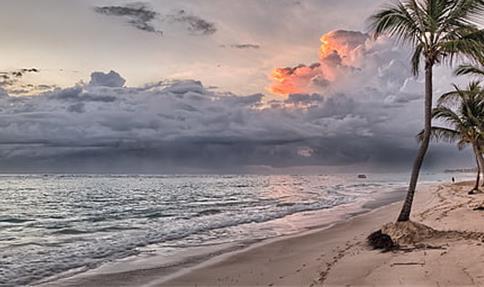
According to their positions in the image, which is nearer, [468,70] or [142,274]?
[142,274]

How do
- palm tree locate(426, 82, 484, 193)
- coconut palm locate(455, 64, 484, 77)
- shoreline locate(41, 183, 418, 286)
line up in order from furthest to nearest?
palm tree locate(426, 82, 484, 193) → coconut palm locate(455, 64, 484, 77) → shoreline locate(41, 183, 418, 286)

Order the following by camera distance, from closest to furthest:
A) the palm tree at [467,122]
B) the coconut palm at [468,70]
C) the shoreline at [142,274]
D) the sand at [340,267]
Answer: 1. the sand at [340,267]
2. the shoreline at [142,274]
3. the coconut palm at [468,70]
4. the palm tree at [467,122]

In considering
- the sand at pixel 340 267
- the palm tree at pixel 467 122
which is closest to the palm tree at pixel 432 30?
the sand at pixel 340 267

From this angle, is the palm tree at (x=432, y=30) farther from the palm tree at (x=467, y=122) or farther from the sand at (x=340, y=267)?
the palm tree at (x=467, y=122)

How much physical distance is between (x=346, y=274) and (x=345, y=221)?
1550 cm

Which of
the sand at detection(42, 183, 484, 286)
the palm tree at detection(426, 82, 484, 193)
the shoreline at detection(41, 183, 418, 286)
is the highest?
the palm tree at detection(426, 82, 484, 193)

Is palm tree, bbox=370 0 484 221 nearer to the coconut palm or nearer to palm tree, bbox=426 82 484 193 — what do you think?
the coconut palm

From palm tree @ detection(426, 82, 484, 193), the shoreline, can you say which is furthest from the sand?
palm tree @ detection(426, 82, 484, 193)

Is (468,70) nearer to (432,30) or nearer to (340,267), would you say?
(432,30)

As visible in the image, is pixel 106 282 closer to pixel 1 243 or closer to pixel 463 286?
pixel 463 286

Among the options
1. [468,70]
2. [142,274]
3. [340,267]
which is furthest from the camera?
[468,70]

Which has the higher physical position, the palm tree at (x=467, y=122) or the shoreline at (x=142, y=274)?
the palm tree at (x=467, y=122)

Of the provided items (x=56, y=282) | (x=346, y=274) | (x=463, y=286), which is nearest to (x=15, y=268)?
(x=56, y=282)

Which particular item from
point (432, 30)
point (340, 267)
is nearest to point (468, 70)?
point (432, 30)
